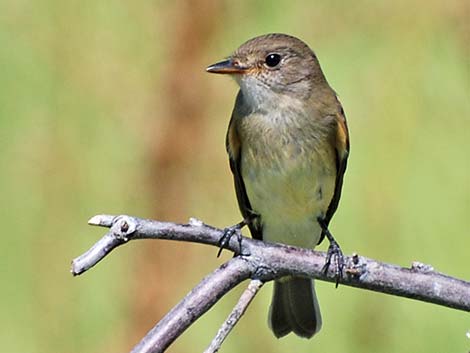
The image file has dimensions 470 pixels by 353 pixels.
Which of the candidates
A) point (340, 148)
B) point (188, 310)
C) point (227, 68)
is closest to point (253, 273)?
point (188, 310)

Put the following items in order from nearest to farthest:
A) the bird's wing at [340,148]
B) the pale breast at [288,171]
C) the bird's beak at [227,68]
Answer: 1. the bird's beak at [227,68]
2. the pale breast at [288,171]
3. the bird's wing at [340,148]

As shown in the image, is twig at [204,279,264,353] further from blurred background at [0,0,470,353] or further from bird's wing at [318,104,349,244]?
blurred background at [0,0,470,353]

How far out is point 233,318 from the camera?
7.91ft

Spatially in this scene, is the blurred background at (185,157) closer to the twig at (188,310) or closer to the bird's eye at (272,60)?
the bird's eye at (272,60)

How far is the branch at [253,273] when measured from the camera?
2225mm

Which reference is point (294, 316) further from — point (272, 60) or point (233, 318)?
point (233, 318)

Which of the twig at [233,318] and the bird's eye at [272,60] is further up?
the bird's eye at [272,60]

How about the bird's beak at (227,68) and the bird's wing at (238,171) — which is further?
the bird's wing at (238,171)

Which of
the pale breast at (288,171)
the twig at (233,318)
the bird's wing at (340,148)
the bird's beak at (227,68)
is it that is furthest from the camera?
the bird's wing at (340,148)

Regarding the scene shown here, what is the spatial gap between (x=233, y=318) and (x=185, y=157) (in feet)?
11.2

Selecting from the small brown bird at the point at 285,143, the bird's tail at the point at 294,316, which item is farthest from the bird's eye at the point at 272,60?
the bird's tail at the point at 294,316

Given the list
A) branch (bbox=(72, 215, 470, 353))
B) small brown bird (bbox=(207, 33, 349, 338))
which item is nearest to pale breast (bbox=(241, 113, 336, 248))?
small brown bird (bbox=(207, 33, 349, 338))

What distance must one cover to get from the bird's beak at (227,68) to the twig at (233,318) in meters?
1.49

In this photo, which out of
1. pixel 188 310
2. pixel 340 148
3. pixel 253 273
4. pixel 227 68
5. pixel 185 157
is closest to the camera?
pixel 188 310
